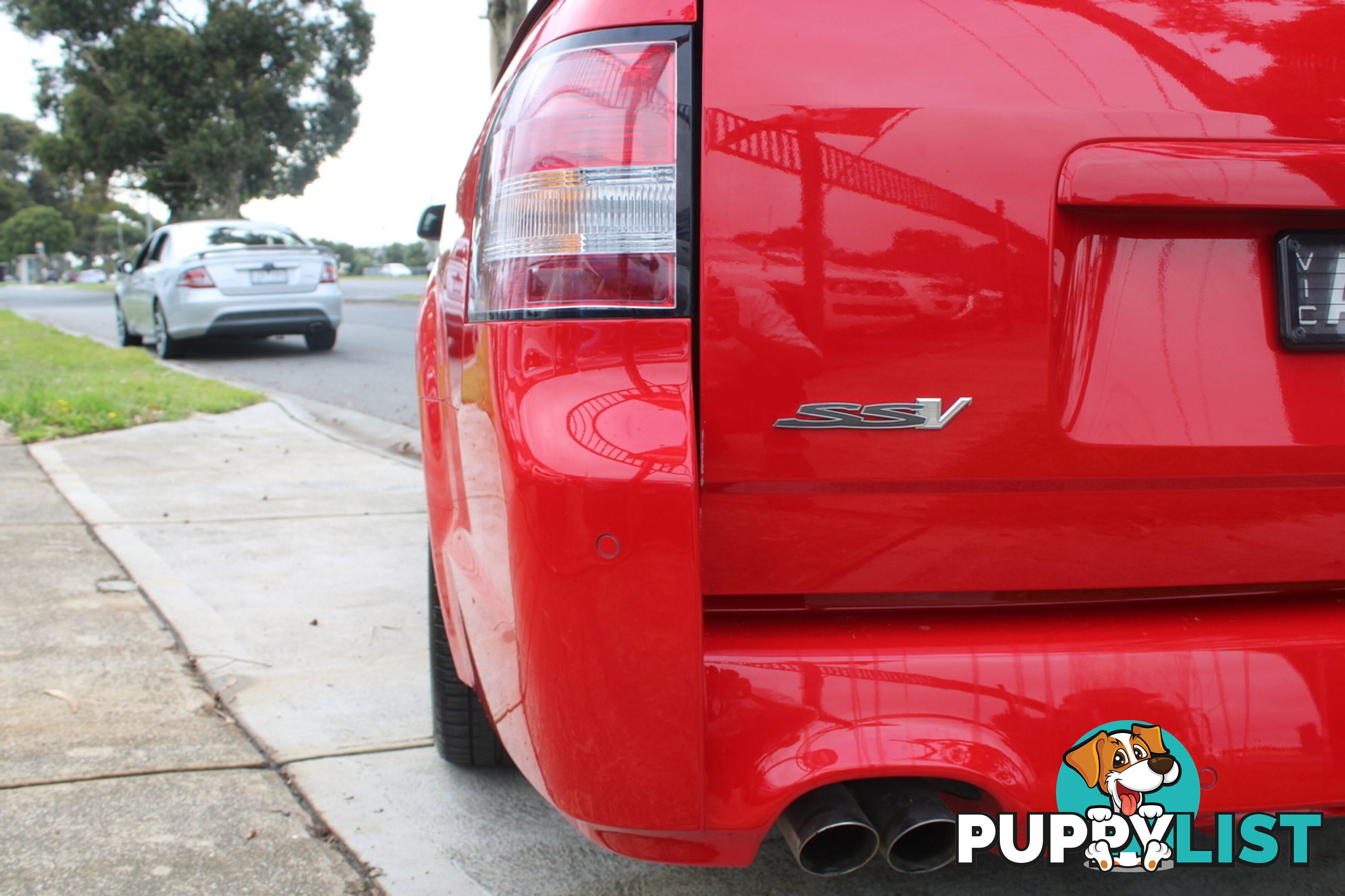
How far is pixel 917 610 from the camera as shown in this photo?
1.43 metres

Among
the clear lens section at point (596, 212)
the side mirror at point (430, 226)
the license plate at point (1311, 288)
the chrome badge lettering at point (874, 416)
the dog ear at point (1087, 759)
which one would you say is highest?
the side mirror at point (430, 226)

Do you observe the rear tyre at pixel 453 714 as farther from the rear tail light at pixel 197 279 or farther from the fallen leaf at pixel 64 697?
the rear tail light at pixel 197 279

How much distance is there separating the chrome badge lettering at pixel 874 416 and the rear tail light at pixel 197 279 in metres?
11.1

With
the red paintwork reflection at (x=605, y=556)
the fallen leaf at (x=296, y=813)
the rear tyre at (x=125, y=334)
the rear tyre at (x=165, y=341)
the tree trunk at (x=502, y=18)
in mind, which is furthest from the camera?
the rear tyre at (x=125, y=334)

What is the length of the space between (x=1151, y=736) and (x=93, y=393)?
7589 millimetres

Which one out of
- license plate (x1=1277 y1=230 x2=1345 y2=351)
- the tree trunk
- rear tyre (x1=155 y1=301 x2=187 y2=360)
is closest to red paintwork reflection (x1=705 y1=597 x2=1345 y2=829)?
license plate (x1=1277 y1=230 x2=1345 y2=351)

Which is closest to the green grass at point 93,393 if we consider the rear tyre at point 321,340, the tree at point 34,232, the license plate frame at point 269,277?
the license plate frame at point 269,277

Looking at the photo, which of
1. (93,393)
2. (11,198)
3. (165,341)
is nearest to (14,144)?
(11,198)

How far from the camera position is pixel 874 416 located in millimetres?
1334

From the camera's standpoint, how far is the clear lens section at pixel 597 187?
133 centimetres

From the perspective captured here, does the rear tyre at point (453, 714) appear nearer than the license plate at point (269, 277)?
Yes

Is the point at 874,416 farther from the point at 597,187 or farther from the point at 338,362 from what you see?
the point at 338,362

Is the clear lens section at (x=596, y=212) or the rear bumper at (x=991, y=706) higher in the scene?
the clear lens section at (x=596, y=212)

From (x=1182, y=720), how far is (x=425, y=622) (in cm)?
242
